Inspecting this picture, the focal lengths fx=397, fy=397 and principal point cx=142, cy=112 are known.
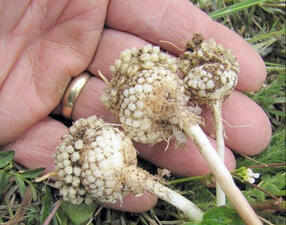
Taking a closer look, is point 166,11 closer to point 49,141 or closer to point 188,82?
point 188,82

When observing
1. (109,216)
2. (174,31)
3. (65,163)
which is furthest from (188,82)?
(109,216)

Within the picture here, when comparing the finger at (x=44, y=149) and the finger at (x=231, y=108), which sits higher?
the finger at (x=231, y=108)

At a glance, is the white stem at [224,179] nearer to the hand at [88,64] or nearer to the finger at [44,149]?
the hand at [88,64]

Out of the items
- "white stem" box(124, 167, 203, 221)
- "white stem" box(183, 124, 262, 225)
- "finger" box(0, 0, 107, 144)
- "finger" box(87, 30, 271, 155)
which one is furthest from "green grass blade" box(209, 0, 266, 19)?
"white stem" box(124, 167, 203, 221)

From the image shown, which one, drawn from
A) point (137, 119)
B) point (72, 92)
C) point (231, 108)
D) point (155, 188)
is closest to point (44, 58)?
point (72, 92)

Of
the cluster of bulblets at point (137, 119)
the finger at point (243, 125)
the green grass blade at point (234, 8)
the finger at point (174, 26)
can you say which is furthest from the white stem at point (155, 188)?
the green grass blade at point (234, 8)
